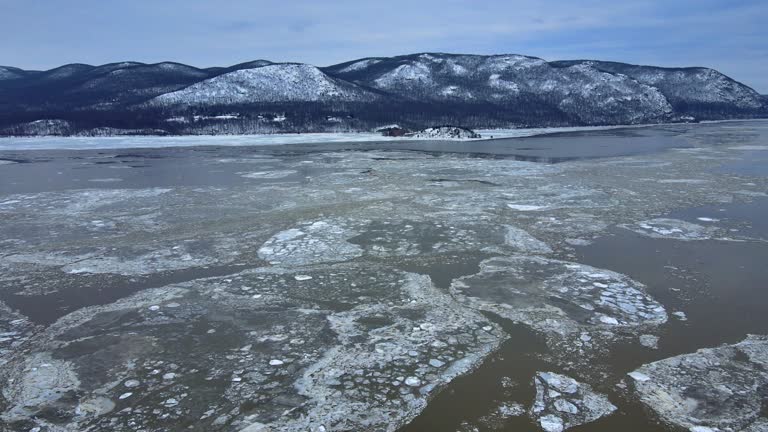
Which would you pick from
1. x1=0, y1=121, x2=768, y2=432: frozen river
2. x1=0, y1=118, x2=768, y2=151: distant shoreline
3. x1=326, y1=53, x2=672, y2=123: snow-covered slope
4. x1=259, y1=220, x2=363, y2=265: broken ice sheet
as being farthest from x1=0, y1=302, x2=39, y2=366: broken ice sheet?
x1=326, y1=53, x2=672, y2=123: snow-covered slope

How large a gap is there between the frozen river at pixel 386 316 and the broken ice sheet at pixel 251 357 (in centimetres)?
3

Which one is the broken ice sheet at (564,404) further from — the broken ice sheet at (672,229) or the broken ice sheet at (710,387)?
the broken ice sheet at (672,229)

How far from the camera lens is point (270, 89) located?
127m

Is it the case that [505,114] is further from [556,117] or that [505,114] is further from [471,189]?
[471,189]

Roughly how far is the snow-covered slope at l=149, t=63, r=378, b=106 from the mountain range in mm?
293

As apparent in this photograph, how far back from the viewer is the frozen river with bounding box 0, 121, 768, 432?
467 cm

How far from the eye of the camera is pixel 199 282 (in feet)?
26.6

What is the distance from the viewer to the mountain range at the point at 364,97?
87.2 m

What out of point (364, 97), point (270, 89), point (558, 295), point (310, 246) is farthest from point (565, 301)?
point (270, 89)

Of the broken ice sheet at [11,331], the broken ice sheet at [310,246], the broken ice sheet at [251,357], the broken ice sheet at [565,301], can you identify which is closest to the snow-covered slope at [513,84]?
the broken ice sheet at [310,246]

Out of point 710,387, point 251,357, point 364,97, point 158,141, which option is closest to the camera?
point 710,387

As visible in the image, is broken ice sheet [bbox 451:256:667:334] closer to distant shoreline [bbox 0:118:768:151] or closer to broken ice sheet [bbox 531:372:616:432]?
broken ice sheet [bbox 531:372:616:432]

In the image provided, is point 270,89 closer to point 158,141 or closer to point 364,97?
point 364,97

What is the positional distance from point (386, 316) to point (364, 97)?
126047 mm
